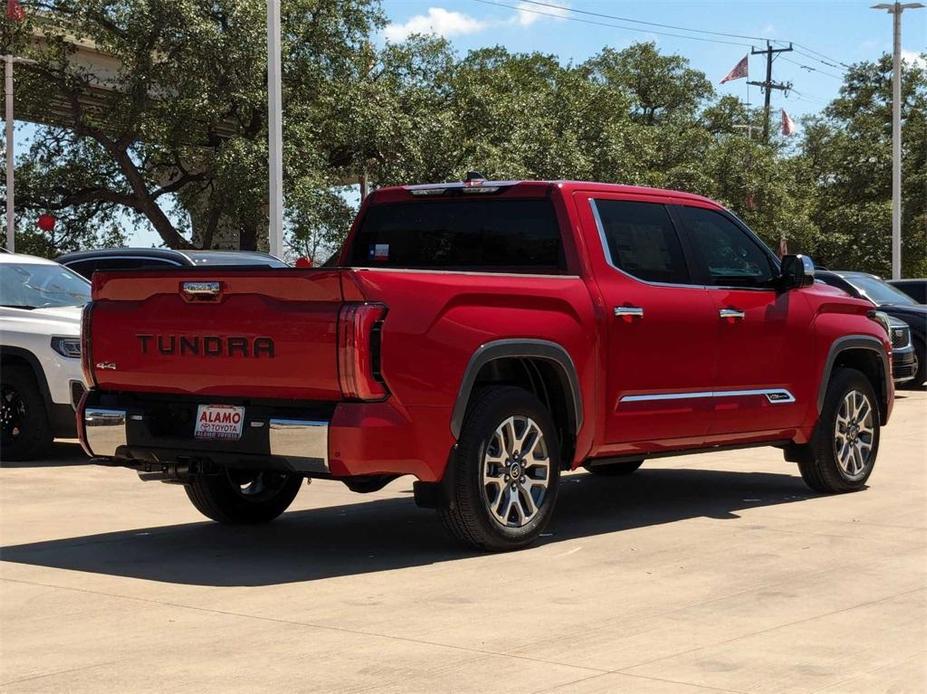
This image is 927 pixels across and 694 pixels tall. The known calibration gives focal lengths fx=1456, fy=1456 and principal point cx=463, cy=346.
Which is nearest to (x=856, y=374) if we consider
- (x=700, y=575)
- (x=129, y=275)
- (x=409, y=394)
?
(x=700, y=575)

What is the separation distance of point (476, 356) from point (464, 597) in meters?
1.36

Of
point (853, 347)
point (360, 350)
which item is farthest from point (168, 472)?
point (853, 347)

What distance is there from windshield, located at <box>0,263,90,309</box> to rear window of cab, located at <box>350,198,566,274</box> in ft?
16.5

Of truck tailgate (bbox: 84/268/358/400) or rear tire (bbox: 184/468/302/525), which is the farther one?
rear tire (bbox: 184/468/302/525)

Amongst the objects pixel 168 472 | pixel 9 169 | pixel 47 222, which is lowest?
pixel 168 472

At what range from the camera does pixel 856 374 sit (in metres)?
10.3

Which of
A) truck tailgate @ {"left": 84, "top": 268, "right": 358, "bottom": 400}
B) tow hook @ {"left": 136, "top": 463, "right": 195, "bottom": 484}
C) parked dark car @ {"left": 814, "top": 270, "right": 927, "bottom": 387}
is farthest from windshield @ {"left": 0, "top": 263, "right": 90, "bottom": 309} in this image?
parked dark car @ {"left": 814, "top": 270, "right": 927, "bottom": 387}

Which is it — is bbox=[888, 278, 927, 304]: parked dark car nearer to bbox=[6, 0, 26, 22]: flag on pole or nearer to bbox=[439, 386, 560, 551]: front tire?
bbox=[439, 386, 560, 551]: front tire

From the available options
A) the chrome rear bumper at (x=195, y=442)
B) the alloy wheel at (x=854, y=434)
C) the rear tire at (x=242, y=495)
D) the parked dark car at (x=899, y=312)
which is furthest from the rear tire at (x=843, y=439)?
the parked dark car at (x=899, y=312)

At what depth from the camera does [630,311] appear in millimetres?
8398

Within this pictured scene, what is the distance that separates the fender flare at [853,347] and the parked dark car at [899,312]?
9473 mm

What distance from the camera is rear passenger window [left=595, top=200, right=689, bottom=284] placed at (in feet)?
28.3

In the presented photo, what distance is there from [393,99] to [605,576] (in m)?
33.9

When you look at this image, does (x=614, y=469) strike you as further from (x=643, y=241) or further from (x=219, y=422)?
(x=219, y=422)
